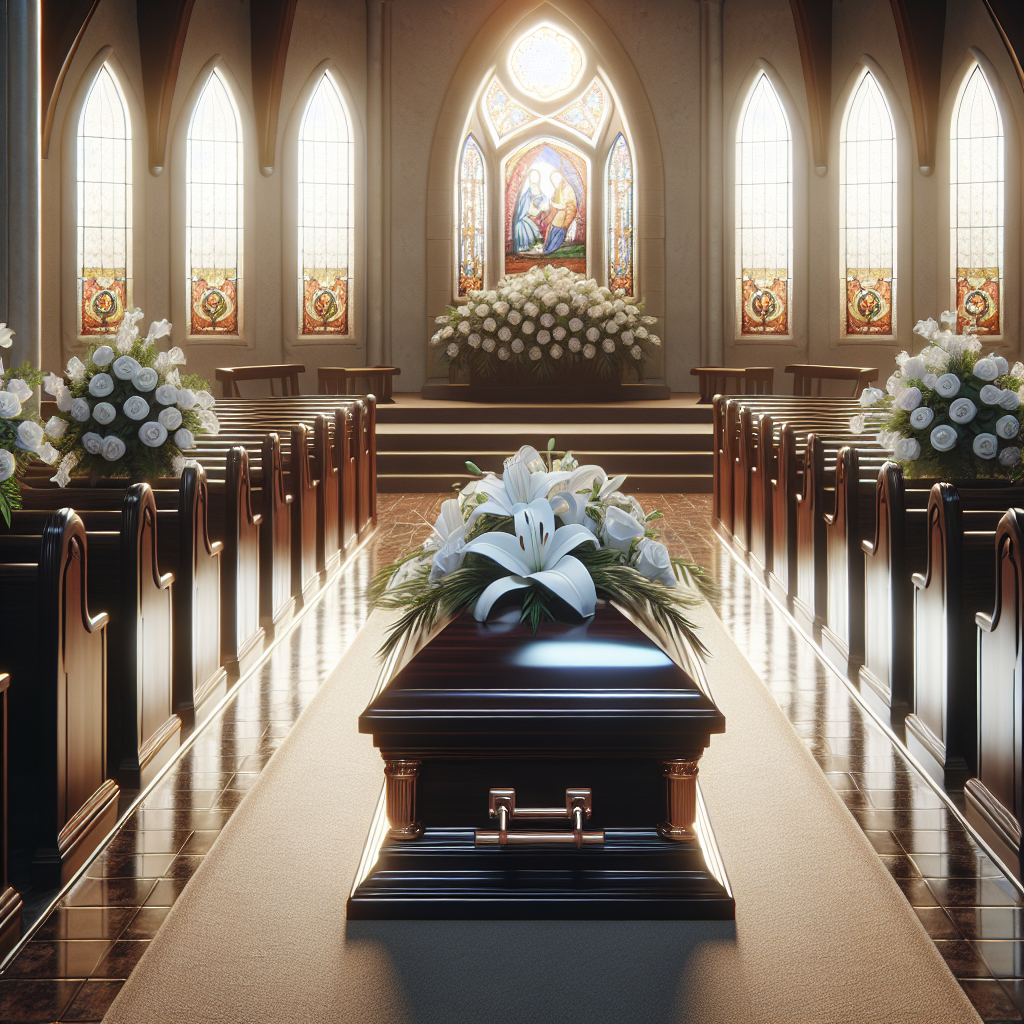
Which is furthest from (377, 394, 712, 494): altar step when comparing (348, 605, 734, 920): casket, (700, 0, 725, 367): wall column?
(348, 605, 734, 920): casket

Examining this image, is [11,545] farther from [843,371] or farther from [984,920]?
[843,371]

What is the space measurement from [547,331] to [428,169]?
362cm

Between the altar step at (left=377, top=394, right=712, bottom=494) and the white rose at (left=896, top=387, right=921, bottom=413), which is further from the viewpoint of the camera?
the altar step at (left=377, top=394, right=712, bottom=494)

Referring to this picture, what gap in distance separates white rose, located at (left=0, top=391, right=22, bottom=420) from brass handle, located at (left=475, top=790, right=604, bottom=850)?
195 cm

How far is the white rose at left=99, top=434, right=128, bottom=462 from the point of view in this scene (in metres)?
4.64

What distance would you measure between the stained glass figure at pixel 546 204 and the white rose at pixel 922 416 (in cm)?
1150

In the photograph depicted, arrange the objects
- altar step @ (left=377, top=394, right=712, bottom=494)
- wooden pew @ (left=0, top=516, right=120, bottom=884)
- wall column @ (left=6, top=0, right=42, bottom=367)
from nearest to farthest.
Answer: wooden pew @ (left=0, top=516, right=120, bottom=884), wall column @ (left=6, top=0, right=42, bottom=367), altar step @ (left=377, top=394, right=712, bottom=494)

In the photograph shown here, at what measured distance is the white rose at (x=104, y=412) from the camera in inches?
181

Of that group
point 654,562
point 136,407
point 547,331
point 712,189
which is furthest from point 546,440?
point 654,562

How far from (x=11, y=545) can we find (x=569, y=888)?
82.9 inches

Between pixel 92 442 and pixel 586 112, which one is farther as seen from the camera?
pixel 586 112

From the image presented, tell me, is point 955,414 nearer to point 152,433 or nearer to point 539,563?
point 539,563

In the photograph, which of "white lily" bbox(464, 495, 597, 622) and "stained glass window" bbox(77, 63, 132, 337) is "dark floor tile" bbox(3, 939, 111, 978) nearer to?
"white lily" bbox(464, 495, 597, 622)

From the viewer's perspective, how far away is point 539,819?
2156 mm
